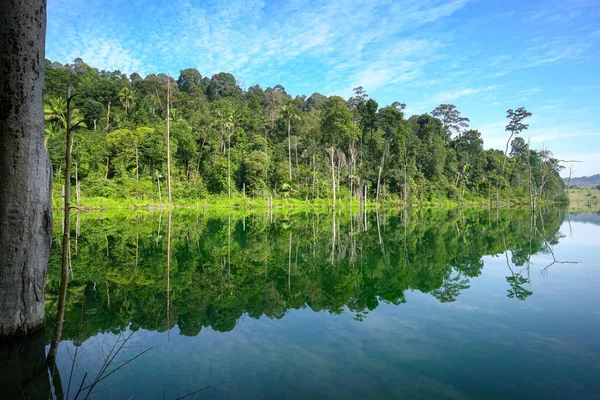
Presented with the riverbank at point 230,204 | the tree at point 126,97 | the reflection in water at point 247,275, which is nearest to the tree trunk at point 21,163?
the reflection in water at point 247,275

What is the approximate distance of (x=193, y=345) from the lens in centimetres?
508

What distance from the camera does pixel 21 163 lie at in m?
4.30

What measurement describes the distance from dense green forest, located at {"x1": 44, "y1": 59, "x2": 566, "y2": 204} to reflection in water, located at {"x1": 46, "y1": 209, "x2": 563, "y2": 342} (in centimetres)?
2194

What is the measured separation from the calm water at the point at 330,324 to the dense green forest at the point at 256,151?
2629cm

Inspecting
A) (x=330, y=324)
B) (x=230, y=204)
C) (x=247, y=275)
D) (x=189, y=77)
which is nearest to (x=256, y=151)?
(x=230, y=204)

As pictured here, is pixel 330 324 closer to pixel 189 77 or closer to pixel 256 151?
pixel 256 151

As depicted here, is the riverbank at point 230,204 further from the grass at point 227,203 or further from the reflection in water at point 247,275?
the reflection in water at point 247,275

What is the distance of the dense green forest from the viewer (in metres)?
39.2

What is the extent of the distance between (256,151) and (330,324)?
4071cm

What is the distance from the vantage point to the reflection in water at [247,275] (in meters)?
6.45

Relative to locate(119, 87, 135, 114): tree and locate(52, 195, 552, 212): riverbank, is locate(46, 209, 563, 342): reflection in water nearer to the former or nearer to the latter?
locate(52, 195, 552, 212): riverbank

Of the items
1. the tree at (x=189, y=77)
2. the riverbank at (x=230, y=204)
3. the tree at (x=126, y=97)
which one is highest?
the tree at (x=189, y=77)

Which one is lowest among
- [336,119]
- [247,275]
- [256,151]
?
[247,275]

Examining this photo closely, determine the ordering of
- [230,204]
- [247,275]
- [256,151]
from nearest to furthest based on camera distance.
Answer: [247,275]
[230,204]
[256,151]
